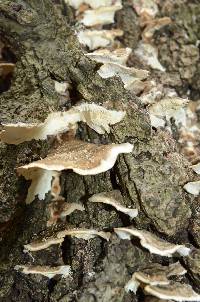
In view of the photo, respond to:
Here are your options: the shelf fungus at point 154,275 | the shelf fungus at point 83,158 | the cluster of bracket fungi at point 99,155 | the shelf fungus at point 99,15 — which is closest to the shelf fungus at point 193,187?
the cluster of bracket fungi at point 99,155

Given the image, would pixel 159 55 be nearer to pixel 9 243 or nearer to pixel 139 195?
pixel 139 195

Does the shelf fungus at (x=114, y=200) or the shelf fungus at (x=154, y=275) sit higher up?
the shelf fungus at (x=114, y=200)

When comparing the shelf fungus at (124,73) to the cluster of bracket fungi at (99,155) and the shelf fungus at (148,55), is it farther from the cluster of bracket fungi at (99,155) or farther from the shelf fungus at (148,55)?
the shelf fungus at (148,55)

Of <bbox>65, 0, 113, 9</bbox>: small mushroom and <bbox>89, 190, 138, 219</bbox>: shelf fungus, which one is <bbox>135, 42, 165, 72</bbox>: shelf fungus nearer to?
<bbox>65, 0, 113, 9</bbox>: small mushroom

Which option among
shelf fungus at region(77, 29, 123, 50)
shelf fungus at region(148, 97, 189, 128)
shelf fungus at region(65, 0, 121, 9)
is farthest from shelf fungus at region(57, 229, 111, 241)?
shelf fungus at region(65, 0, 121, 9)

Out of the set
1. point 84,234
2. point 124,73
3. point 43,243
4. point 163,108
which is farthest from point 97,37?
point 43,243

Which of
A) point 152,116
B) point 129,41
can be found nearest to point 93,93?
point 152,116
